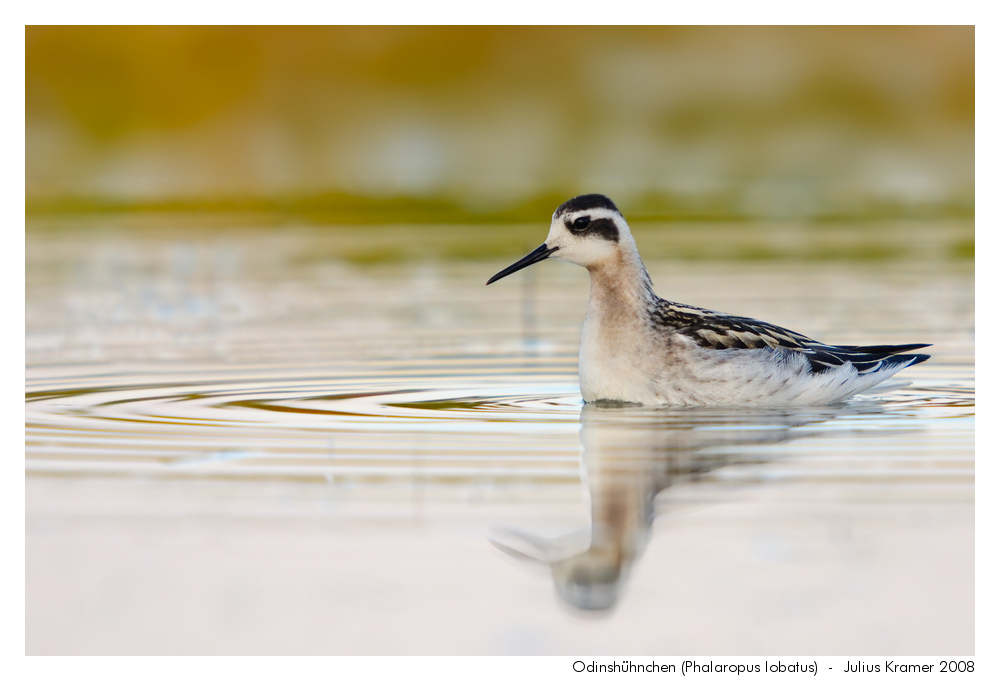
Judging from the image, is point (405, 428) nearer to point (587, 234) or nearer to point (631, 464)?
point (631, 464)

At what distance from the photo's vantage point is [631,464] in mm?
7094

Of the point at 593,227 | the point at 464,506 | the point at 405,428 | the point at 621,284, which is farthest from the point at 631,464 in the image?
the point at 593,227

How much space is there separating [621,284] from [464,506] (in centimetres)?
367

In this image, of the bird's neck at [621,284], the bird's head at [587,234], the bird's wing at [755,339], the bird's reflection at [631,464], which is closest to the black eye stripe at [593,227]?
the bird's head at [587,234]

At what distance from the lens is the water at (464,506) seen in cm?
496

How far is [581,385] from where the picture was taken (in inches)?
364

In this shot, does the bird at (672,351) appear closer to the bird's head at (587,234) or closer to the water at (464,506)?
the bird's head at (587,234)

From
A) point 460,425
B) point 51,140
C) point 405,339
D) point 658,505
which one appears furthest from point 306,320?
point 51,140

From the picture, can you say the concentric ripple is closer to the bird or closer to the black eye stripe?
the bird

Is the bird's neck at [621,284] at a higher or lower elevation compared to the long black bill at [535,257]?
lower

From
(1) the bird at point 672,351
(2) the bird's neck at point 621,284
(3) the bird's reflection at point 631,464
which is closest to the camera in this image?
(3) the bird's reflection at point 631,464

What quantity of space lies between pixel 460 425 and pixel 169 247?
12.5m

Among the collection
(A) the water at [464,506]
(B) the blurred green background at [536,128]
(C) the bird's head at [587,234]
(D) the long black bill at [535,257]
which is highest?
(B) the blurred green background at [536,128]

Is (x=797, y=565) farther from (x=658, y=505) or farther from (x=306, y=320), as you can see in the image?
(x=306, y=320)
